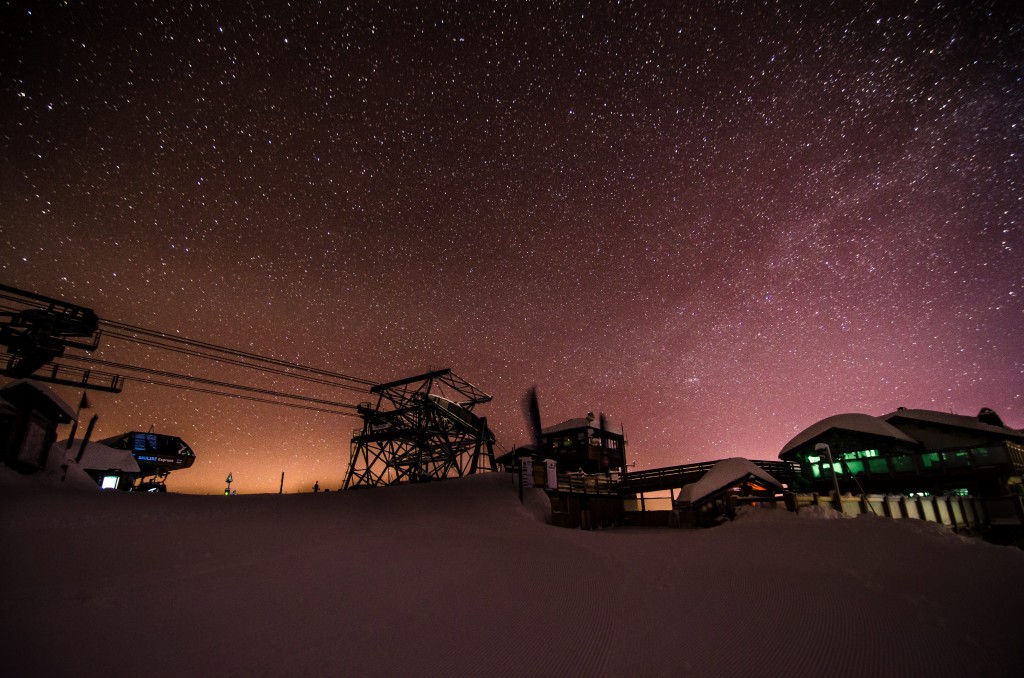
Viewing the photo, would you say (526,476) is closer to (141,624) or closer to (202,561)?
(202,561)

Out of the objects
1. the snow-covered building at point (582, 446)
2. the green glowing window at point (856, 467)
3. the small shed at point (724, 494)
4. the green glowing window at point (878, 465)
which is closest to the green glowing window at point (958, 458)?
the green glowing window at point (878, 465)

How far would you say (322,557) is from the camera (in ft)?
36.8

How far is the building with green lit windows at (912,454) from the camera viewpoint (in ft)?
90.1

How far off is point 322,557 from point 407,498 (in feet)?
27.5

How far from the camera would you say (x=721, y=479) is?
22297 mm

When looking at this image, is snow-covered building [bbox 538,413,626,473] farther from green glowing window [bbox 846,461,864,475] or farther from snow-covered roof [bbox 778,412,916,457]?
green glowing window [bbox 846,461,864,475]

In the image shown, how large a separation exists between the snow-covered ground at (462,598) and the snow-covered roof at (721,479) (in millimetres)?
6913

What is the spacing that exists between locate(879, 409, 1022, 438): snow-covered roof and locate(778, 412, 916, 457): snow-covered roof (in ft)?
4.80

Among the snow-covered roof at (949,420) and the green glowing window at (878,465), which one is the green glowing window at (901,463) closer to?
the green glowing window at (878,465)

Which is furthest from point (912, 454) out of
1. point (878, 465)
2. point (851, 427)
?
point (851, 427)

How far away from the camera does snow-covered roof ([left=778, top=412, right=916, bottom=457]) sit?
110 feet

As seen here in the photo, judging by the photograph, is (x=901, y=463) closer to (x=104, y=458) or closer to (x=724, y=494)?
(x=724, y=494)

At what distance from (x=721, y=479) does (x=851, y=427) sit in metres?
20.3

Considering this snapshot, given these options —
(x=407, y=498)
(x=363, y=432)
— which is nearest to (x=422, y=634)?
(x=407, y=498)
